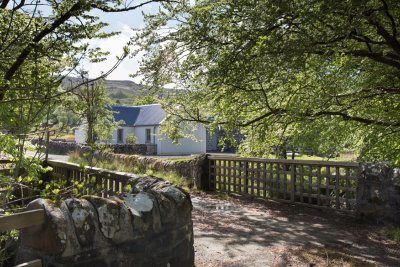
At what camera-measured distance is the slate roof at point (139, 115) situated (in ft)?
131

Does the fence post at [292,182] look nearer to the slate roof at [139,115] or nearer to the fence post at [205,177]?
the fence post at [205,177]

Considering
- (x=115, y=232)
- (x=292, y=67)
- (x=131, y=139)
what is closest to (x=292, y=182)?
(x=292, y=67)

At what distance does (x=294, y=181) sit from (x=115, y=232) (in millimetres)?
7263

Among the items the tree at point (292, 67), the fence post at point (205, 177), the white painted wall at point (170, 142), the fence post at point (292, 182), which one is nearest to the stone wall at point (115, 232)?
the tree at point (292, 67)

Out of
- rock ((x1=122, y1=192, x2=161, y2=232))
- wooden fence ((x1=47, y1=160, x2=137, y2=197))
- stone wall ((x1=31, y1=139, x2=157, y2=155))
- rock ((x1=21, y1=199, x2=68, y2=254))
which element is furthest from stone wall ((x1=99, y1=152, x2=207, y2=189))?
stone wall ((x1=31, y1=139, x2=157, y2=155))

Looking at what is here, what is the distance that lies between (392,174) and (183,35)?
4683mm

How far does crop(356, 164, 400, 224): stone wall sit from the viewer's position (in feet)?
24.2

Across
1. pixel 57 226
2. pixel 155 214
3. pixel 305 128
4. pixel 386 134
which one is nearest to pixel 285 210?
pixel 305 128

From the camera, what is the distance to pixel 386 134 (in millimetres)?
6758

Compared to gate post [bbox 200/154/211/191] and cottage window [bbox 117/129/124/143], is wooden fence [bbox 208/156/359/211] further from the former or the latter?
cottage window [bbox 117/129/124/143]

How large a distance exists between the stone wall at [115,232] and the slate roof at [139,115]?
34.5m

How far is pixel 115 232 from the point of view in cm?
352

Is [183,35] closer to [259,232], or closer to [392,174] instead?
[259,232]

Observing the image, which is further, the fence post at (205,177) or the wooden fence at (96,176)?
the fence post at (205,177)
